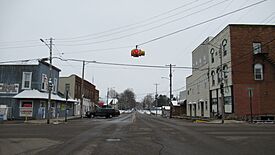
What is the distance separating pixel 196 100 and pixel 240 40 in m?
21.7

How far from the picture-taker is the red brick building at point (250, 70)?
3744cm

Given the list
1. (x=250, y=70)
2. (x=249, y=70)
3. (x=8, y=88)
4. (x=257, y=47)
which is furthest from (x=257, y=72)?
(x=8, y=88)

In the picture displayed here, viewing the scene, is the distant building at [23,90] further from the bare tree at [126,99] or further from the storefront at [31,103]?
the bare tree at [126,99]

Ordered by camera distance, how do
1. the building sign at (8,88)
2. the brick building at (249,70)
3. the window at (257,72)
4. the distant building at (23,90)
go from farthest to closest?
the window at (257,72)
the brick building at (249,70)
the building sign at (8,88)
the distant building at (23,90)

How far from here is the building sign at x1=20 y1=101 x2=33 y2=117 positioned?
36125 millimetres

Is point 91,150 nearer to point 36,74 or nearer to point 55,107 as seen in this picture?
point 36,74

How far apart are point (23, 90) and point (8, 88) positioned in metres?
1.85

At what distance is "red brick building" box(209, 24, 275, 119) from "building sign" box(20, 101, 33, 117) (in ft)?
82.4

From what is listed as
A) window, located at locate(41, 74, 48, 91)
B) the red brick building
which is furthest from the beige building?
window, located at locate(41, 74, 48, 91)

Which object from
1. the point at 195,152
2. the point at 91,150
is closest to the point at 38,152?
the point at 91,150

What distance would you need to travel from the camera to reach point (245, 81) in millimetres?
38125

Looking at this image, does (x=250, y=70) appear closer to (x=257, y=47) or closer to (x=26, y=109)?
(x=257, y=47)

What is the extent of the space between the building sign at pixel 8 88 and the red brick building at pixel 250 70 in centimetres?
Answer: 2691

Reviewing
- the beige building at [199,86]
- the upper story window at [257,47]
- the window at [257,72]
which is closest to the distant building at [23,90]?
the beige building at [199,86]
